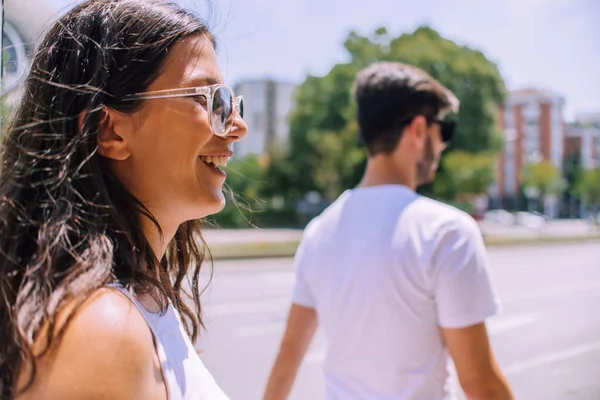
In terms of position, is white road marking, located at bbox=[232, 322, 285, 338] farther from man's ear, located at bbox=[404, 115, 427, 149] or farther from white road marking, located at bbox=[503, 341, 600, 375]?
man's ear, located at bbox=[404, 115, 427, 149]

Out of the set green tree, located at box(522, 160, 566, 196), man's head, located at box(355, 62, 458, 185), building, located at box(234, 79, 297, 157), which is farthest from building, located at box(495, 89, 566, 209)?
man's head, located at box(355, 62, 458, 185)

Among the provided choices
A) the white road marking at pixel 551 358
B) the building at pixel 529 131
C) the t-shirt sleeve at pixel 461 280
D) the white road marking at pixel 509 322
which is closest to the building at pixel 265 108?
the building at pixel 529 131

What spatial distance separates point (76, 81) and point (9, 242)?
0.31 metres

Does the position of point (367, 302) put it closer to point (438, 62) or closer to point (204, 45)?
point (204, 45)

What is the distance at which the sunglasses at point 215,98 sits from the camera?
3.65 ft

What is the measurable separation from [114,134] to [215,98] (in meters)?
0.22

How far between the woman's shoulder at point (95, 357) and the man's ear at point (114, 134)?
1.03 feet

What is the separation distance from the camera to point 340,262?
79.1 inches

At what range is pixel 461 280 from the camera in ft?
5.56

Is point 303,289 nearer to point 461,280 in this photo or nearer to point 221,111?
point 461,280

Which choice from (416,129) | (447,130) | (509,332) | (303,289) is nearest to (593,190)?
(509,332)

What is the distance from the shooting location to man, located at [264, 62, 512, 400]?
1.70 meters

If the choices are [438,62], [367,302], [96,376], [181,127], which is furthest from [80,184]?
[438,62]

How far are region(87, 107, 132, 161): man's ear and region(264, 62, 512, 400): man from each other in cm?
101
